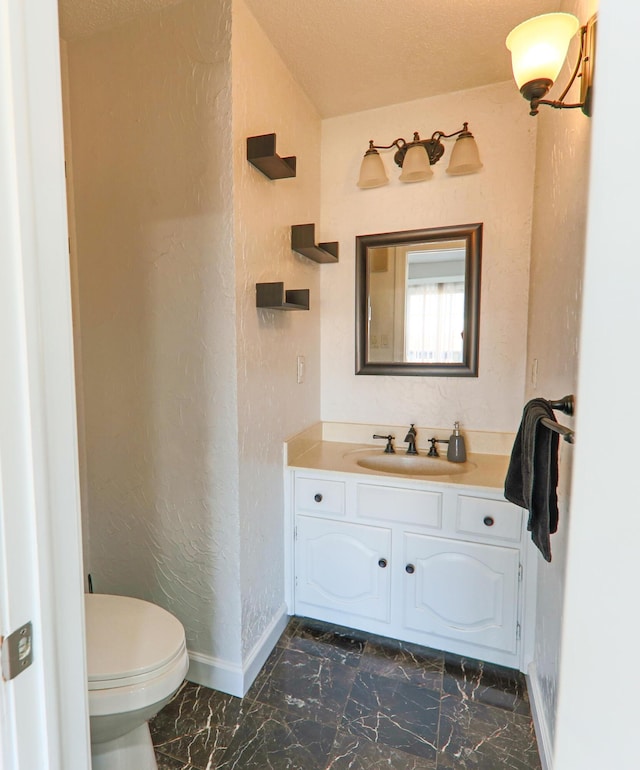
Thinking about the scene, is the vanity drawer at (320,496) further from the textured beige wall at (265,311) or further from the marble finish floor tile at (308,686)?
the marble finish floor tile at (308,686)

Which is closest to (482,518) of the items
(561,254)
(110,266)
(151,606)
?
(561,254)

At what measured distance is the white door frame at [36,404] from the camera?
503mm

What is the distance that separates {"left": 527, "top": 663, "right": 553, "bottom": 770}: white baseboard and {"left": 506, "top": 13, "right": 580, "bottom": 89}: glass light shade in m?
1.93

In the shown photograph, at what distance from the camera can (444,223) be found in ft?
6.89

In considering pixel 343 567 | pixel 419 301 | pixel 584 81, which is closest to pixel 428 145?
pixel 419 301

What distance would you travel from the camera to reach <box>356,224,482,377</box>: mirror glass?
2.09 meters

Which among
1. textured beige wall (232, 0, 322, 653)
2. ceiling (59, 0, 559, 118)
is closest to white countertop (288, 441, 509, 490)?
textured beige wall (232, 0, 322, 653)

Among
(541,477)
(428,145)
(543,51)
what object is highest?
(428,145)

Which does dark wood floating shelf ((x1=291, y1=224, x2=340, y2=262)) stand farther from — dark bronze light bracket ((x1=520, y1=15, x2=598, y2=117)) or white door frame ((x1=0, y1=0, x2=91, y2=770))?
white door frame ((x1=0, y1=0, x2=91, y2=770))

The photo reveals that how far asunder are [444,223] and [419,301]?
41 cm

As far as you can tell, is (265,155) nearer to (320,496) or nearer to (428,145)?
(428,145)

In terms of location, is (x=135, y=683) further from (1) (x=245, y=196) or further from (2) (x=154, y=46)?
(2) (x=154, y=46)

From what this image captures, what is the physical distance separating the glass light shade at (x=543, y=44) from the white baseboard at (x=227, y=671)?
2.20m

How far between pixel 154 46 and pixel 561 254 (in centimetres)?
161
